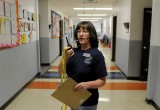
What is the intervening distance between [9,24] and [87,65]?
242 centimetres

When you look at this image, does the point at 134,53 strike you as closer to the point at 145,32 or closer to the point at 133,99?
the point at 145,32

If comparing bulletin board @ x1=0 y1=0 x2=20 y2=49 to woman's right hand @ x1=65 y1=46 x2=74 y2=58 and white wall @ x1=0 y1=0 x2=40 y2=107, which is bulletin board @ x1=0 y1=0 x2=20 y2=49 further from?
woman's right hand @ x1=65 y1=46 x2=74 y2=58

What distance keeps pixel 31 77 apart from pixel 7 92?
1517 mm

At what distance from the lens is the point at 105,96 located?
152 inches

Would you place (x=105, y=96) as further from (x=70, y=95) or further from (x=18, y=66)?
(x=70, y=95)

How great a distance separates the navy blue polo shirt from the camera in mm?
1448

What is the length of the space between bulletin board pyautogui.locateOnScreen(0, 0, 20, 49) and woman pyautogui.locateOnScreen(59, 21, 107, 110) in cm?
194

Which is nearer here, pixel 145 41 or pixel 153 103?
pixel 153 103

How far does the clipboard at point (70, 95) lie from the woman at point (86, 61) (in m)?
0.04

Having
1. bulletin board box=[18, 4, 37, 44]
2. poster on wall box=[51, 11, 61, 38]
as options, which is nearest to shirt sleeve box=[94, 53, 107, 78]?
bulletin board box=[18, 4, 37, 44]

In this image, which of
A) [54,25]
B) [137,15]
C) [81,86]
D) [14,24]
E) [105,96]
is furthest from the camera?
[54,25]

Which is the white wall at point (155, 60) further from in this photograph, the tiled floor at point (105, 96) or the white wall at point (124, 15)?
the white wall at point (124, 15)

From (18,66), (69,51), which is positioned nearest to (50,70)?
(18,66)

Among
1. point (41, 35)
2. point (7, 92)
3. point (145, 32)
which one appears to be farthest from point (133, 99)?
point (41, 35)
